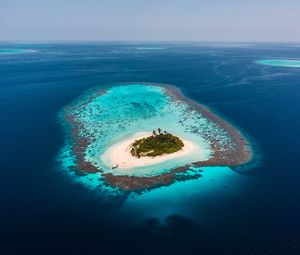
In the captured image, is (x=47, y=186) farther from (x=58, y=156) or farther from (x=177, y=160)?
(x=177, y=160)

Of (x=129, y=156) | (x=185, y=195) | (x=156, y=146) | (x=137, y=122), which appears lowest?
(x=137, y=122)

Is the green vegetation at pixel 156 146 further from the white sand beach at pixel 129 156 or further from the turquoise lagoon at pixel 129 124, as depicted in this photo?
the turquoise lagoon at pixel 129 124

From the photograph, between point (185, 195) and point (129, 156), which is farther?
point (129, 156)

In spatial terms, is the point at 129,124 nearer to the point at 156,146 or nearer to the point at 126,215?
the point at 156,146

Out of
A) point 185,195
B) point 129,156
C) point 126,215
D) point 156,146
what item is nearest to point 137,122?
point 156,146

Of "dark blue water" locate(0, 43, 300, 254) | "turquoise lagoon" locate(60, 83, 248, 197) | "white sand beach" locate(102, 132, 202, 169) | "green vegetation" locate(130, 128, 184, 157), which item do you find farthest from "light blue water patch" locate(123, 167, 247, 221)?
"green vegetation" locate(130, 128, 184, 157)

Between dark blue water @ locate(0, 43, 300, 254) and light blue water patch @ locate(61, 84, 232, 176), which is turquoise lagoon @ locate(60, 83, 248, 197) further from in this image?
dark blue water @ locate(0, 43, 300, 254)
